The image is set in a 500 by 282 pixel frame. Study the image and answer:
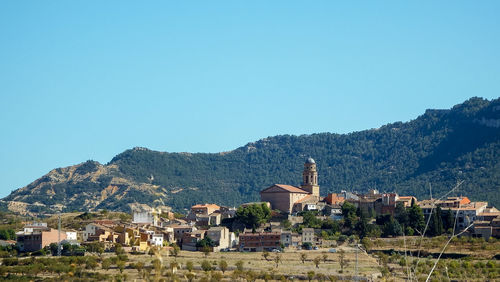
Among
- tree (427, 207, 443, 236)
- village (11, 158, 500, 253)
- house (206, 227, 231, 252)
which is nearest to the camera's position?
village (11, 158, 500, 253)

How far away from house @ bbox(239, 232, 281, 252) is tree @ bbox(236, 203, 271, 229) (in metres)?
6.63

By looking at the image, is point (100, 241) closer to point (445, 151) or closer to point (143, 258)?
point (143, 258)

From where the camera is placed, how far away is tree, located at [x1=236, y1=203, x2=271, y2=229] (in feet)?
287

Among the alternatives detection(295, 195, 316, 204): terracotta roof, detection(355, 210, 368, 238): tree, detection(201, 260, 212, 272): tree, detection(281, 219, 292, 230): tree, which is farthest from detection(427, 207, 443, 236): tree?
detection(201, 260, 212, 272): tree

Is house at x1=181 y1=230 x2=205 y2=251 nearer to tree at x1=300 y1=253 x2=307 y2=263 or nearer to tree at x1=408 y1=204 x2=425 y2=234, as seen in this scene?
tree at x1=300 y1=253 x2=307 y2=263

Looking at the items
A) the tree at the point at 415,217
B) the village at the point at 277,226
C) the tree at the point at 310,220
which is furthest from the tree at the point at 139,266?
the tree at the point at 415,217

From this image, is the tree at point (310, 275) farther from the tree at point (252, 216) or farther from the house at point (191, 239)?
the tree at point (252, 216)

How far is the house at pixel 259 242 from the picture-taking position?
78.9 meters

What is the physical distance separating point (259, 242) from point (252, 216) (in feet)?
26.9

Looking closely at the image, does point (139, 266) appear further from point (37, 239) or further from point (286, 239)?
point (286, 239)

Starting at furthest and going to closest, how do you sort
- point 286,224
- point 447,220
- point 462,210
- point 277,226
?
point 286,224 → point 462,210 → point 277,226 → point 447,220

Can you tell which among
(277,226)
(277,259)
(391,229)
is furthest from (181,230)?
(391,229)

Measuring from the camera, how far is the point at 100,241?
251 feet

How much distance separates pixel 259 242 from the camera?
261 ft
